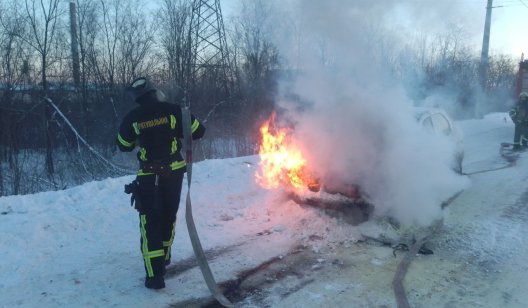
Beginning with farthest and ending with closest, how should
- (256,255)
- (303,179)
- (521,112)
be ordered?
(521,112), (303,179), (256,255)

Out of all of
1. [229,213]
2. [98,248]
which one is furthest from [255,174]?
[98,248]

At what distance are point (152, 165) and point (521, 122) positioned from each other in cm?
1391

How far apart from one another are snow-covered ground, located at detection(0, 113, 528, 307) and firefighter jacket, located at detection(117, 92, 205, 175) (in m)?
1.28

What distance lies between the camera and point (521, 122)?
542 inches

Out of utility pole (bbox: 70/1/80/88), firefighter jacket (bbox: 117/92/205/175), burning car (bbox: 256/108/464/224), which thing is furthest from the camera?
utility pole (bbox: 70/1/80/88)

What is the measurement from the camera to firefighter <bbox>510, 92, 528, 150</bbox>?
13.7 m

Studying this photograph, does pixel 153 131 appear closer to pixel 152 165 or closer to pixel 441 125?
pixel 152 165

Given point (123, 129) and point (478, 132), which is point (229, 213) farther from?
point (478, 132)

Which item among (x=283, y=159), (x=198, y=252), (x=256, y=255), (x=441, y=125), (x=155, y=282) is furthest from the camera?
(x=441, y=125)

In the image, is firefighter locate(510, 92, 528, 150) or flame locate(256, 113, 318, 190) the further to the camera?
firefighter locate(510, 92, 528, 150)

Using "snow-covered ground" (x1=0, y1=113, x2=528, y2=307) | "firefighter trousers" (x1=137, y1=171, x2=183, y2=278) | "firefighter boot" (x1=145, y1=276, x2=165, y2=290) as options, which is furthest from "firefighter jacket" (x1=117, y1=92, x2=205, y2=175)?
"snow-covered ground" (x1=0, y1=113, x2=528, y2=307)

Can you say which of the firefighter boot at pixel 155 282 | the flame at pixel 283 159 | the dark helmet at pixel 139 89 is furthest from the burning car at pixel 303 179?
the dark helmet at pixel 139 89

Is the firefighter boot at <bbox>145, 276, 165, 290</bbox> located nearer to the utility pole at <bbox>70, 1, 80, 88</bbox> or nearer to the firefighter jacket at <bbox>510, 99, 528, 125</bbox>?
the firefighter jacket at <bbox>510, 99, 528, 125</bbox>

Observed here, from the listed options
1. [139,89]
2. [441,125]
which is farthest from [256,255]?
[441,125]
